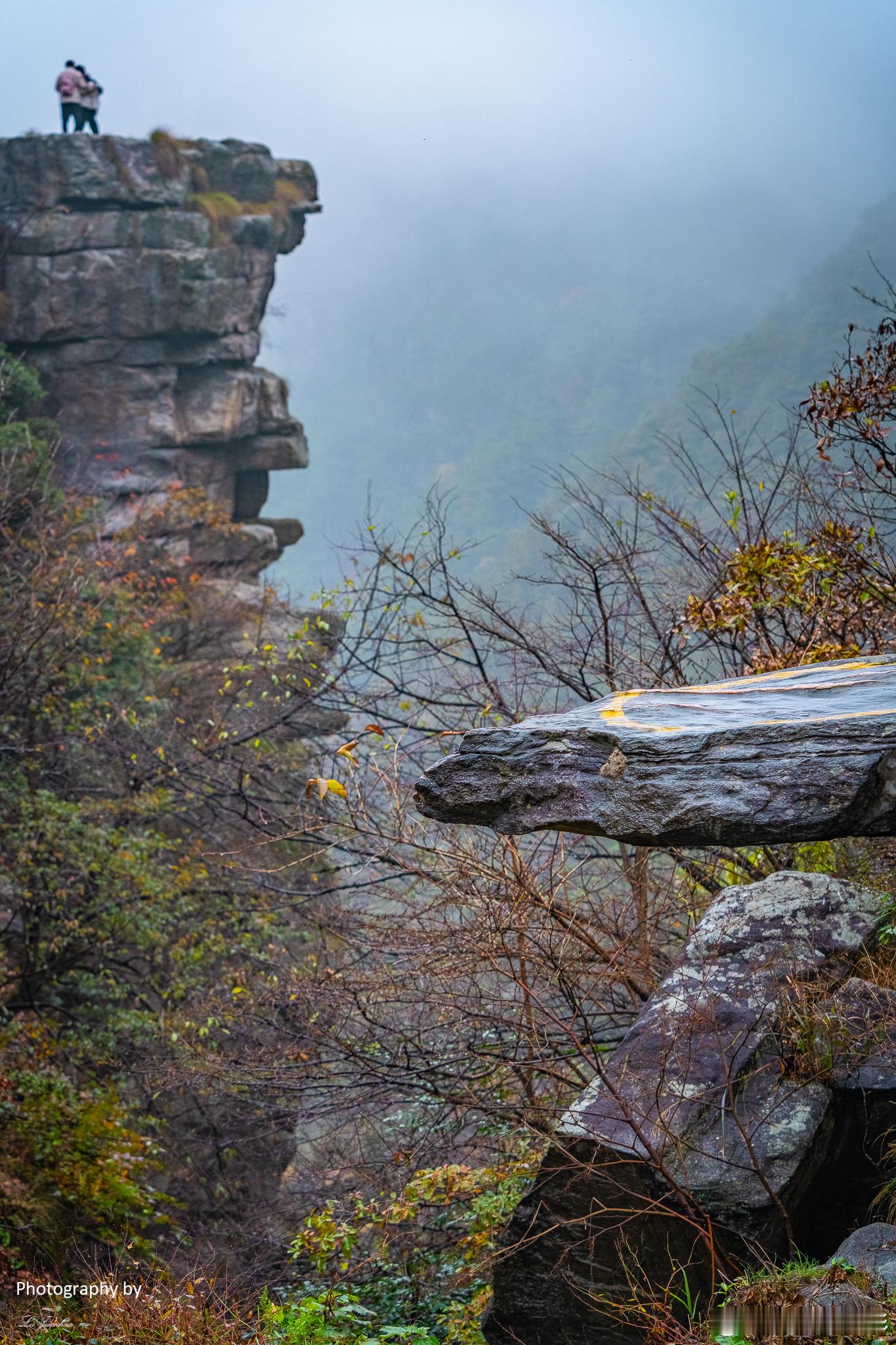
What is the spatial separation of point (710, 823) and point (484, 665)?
6178mm

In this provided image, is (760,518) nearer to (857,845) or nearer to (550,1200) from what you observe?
(857,845)

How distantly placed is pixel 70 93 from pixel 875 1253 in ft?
77.8

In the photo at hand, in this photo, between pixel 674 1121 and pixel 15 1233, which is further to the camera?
pixel 15 1233

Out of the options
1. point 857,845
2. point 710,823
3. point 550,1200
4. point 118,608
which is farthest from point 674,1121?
point 118,608

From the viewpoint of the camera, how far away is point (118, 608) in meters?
13.2

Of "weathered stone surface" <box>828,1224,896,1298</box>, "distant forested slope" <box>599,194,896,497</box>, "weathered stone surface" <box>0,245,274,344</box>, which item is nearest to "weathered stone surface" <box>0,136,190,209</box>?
"weathered stone surface" <box>0,245,274,344</box>

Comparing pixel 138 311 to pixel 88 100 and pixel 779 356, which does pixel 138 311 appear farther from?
pixel 779 356

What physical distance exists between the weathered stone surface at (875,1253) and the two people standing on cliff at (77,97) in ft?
74.3

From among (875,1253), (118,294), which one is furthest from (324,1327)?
(118,294)

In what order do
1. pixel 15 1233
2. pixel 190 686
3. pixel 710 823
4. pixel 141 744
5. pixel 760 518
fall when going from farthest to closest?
pixel 190 686
pixel 141 744
pixel 760 518
pixel 15 1233
pixel 710 823

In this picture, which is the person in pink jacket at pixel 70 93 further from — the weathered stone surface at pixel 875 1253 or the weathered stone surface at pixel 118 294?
the weathered stone surface at pixel 875 1253

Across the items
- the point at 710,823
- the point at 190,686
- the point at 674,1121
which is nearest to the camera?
the point at 710,823

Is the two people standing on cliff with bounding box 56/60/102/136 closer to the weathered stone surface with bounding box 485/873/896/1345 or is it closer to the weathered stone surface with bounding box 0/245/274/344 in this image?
the weathered stone surface with bounding box 0/245/274/344

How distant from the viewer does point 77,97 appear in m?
20.7
